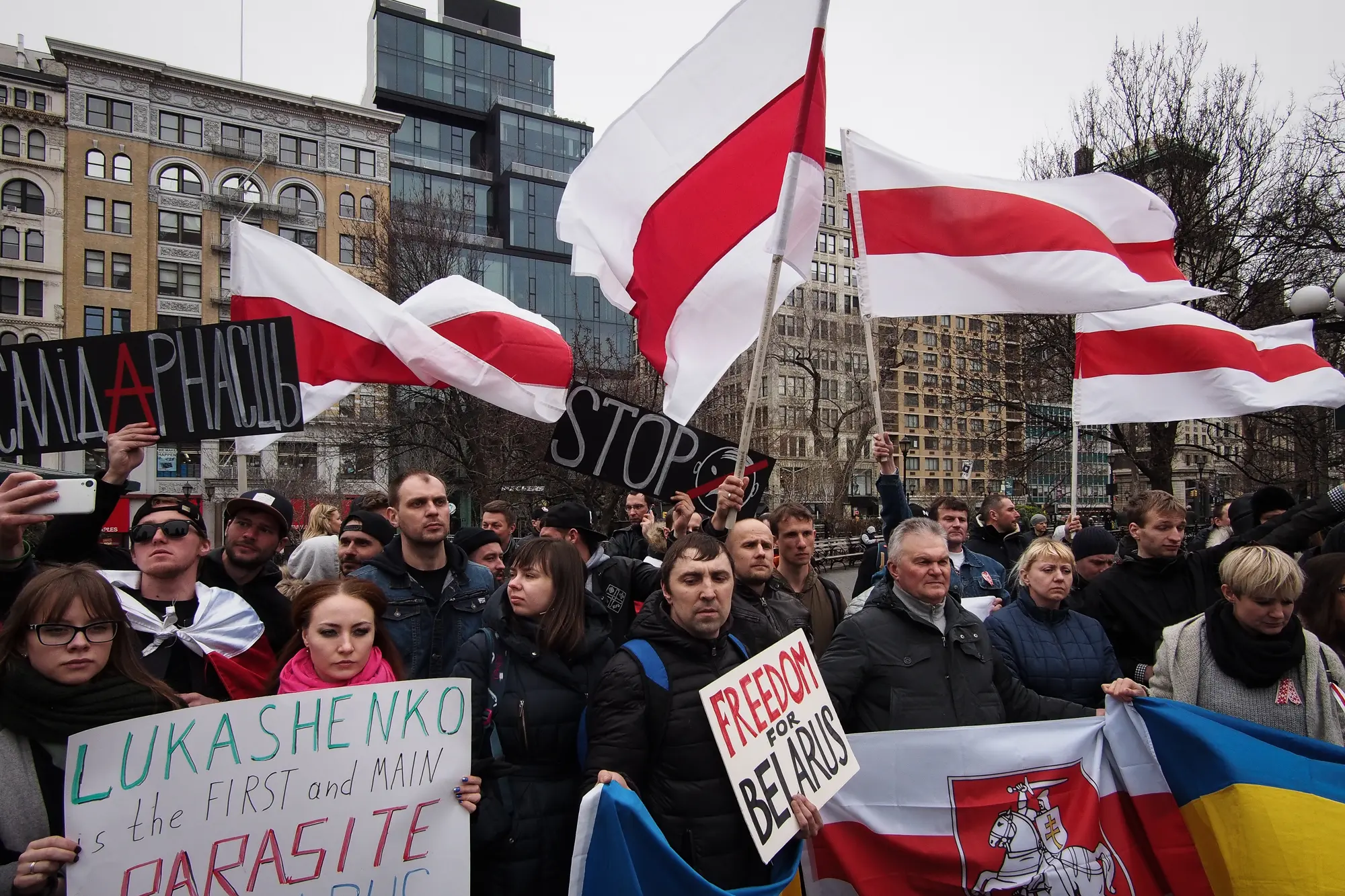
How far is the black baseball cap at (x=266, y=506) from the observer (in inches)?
165

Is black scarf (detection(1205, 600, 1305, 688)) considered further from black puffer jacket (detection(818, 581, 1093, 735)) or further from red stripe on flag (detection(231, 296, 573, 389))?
red stripe on flag (detection(231, 296, 573, 389))

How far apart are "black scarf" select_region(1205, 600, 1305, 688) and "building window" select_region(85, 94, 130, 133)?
57461 millimetres

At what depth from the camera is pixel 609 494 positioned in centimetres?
2109

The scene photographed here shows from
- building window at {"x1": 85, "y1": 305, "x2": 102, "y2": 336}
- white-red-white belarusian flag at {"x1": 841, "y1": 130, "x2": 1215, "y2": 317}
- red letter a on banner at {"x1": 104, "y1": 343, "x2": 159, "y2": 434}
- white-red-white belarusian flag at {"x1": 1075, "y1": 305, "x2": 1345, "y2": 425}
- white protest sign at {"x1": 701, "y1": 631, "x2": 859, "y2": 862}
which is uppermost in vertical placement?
building window at {"x1": 85, "y1": 305, "x2": 102, "y2": 336}

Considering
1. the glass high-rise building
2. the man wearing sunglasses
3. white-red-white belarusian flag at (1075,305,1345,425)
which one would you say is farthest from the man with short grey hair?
the glass high-rise building

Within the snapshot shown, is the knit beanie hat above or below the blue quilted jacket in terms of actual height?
above

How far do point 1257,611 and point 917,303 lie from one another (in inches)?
90.0

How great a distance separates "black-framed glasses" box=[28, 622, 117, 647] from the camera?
240 cm

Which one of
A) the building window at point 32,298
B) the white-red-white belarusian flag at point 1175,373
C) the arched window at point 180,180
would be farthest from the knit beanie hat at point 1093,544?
the arched window at point 180,180

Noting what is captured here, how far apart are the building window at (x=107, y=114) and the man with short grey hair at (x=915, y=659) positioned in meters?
56.6

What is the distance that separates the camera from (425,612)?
12.5 ft

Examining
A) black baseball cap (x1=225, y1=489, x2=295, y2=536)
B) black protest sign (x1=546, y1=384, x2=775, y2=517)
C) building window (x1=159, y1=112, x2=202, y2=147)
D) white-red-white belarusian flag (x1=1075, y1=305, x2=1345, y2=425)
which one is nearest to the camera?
black baseball cap (x1=225, y1=489, x2=295, y2=536)

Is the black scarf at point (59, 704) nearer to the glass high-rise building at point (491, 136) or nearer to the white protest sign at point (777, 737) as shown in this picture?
the white protest sign at point (777, 737)

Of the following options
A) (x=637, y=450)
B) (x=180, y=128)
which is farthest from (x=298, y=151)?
(x=637, y=450)
